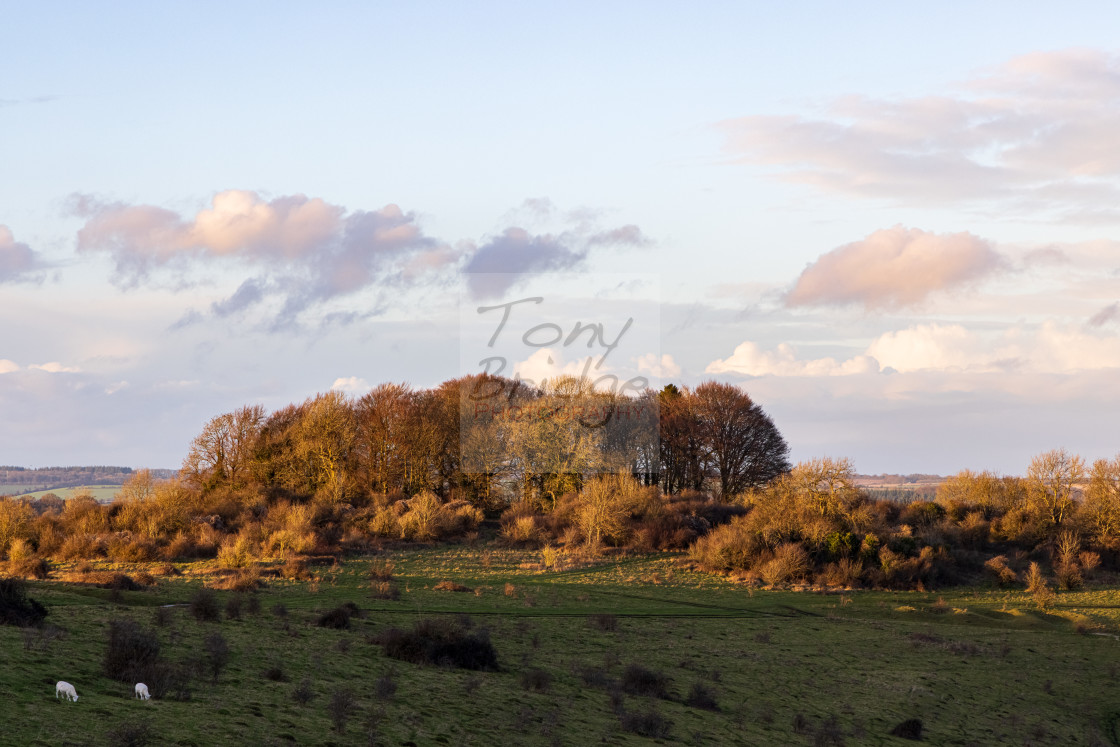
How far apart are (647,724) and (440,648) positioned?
666 cm

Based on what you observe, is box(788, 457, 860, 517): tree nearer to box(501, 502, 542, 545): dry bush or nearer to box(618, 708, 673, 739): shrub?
box(501, 502, 542, 545): dry bush

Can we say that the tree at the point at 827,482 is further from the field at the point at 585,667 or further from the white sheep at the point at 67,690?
the white sheep at the point at 67,690

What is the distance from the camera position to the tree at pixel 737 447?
74562 mm

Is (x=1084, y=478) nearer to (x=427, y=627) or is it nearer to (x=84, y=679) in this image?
(x=427, y=627)

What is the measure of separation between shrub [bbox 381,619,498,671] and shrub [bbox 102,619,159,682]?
6750 millimetres

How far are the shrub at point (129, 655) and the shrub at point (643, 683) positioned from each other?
11.3 metres

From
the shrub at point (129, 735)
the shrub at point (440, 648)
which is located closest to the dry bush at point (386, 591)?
the shrub at point (440, 648)

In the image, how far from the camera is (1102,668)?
31.2 metres

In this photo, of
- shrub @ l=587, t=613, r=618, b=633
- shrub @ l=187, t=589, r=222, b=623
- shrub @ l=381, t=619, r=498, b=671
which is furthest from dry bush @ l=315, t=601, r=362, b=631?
shrub @ l=587, t=613, r=618, b=633

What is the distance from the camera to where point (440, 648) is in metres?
22.9

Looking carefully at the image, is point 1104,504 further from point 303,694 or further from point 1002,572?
point 303,694

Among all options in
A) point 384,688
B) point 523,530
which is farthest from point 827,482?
point 384,688

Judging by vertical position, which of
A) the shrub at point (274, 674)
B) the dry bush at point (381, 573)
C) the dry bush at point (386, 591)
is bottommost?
the dry bush at point (381, 573)

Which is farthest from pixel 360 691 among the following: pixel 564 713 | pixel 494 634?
pixel 494 634
